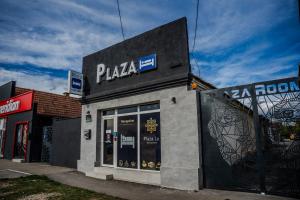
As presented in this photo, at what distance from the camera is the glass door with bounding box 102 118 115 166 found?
9398mm

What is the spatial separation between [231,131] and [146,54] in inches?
165

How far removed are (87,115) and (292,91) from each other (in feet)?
26.7

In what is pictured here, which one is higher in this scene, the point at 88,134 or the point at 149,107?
the point at 149,107

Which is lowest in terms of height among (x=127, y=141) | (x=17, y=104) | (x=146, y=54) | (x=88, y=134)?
(x=127, y=141)

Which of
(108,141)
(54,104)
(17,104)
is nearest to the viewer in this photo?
(108,141)

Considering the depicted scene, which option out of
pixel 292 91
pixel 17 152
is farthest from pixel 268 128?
pixel 17 152

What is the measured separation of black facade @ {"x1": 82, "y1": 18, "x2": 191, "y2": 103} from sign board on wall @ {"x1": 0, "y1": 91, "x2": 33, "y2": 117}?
712cm

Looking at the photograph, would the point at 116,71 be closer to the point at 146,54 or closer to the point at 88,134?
the point at 146,54

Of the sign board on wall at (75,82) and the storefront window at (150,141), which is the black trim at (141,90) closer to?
the sign board on wall at (75,82)

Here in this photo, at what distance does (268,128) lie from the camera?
5996 millimetres

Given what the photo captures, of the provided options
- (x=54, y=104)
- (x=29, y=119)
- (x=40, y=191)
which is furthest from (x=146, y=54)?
(x=54, y=104)

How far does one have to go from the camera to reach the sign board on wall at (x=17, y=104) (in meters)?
15.4

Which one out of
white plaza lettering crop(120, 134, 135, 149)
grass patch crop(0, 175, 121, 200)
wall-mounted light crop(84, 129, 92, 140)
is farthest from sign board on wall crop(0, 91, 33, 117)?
white plaza lettering crop(120, 134, 135, 149)

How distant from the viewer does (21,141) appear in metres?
15.9
